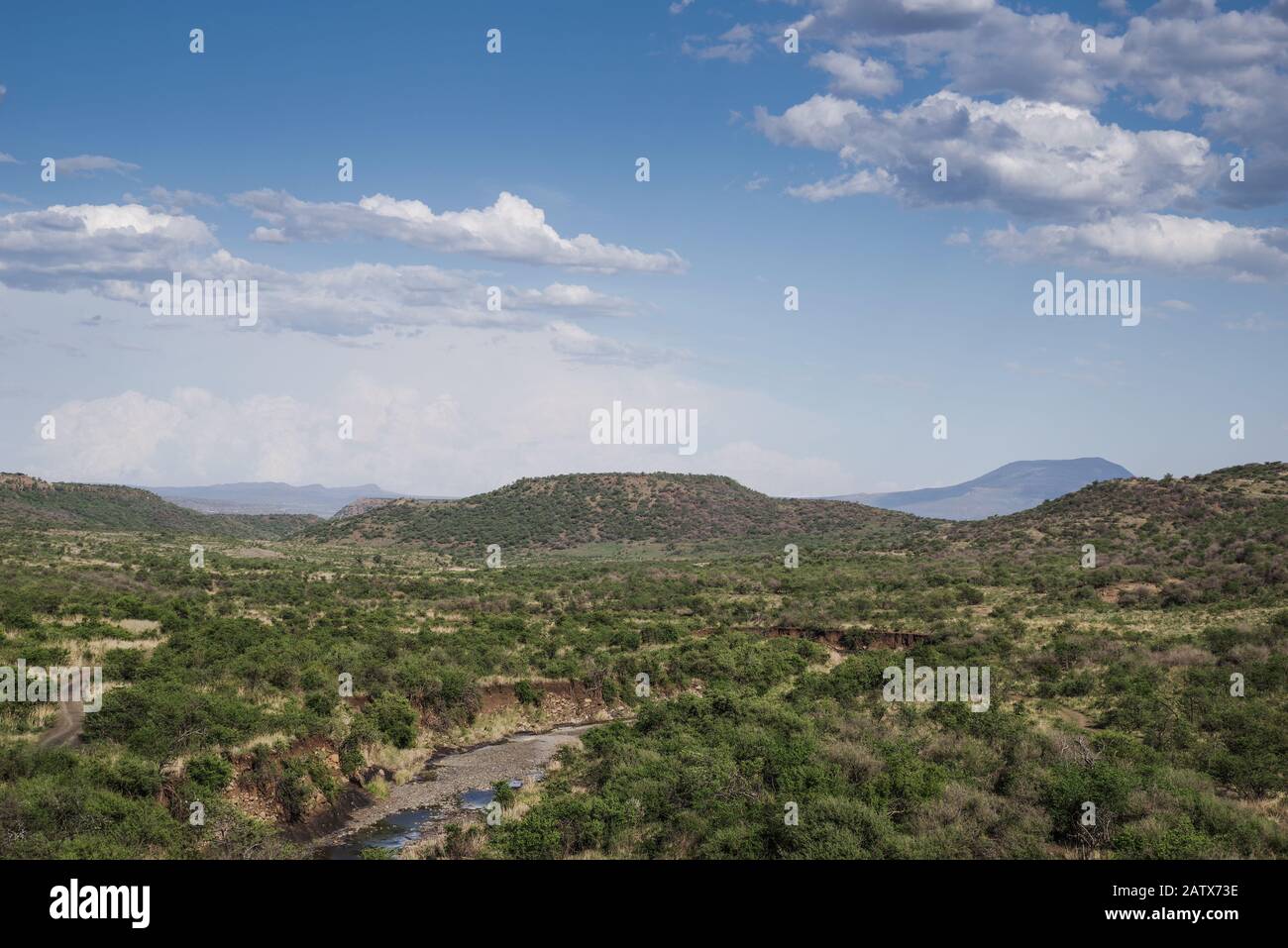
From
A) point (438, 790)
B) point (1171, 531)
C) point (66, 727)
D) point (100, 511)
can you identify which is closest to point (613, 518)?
point (1171, 531)

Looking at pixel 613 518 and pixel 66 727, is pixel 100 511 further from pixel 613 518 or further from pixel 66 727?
pixel 66 727

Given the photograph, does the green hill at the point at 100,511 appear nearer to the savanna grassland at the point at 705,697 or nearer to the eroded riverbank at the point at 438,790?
the savanna grassland at the point at 705,697

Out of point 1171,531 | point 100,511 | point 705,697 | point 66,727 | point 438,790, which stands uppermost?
point 100,511

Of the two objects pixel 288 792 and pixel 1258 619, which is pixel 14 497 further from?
Result: pixel 1258 619

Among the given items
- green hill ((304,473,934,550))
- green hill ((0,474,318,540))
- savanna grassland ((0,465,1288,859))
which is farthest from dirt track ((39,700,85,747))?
green hill ((304,473,934,550))

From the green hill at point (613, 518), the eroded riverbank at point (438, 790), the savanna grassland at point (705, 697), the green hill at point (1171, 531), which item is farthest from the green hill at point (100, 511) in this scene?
the green hill at point (1171, 531)
